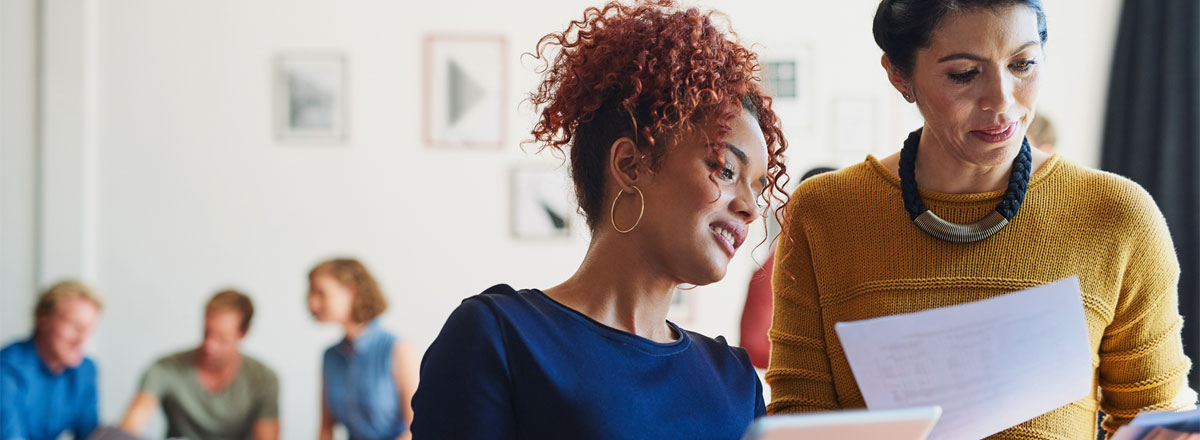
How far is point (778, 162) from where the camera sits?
1380mm

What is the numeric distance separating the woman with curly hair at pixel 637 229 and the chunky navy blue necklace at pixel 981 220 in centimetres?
24

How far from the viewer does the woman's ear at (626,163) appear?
126cm

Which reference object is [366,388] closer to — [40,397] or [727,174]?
[40,397]

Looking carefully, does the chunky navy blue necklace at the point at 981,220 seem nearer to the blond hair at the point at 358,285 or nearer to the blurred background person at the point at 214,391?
the blond hair at the point at 358,285

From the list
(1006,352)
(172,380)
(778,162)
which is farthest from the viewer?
(172,380)

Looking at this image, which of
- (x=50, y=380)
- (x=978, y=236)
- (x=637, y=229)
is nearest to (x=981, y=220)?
(x=978, y=236)

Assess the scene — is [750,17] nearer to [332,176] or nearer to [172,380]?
[332,176]

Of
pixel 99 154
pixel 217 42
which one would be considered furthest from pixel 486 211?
pixel 99 154

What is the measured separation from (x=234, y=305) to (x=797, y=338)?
315 cm

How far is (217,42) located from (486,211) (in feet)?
4.57

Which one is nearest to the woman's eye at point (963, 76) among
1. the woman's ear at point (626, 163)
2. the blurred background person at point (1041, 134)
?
the woman's ear at point (626, 163)

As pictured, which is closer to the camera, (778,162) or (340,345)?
(778,162)

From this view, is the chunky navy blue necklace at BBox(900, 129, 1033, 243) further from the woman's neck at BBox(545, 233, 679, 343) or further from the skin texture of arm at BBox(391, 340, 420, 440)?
the skin texture of arm at BBox(391, 340, 420, 440)

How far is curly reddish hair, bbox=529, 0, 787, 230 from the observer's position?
1.25m
